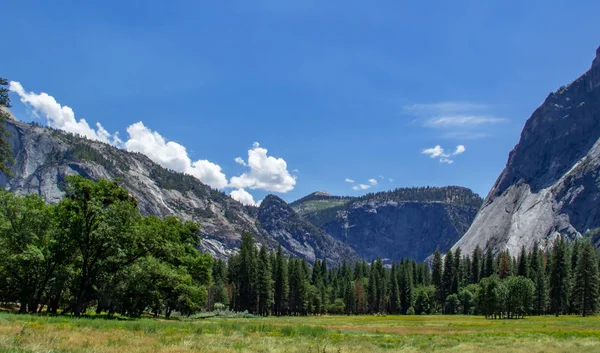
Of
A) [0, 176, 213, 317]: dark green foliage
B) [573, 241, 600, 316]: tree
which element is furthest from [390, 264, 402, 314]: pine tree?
[0, 176, 213, 317]: dark green foliage

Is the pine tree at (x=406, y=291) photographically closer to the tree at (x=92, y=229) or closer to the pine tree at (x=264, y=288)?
the pine tree at (x=264, y=288)

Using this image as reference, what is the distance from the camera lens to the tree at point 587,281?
8412 centimetres

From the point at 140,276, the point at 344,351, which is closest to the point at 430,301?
the point at 140,276

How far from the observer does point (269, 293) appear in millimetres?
98125

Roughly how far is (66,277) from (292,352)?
25.1 m

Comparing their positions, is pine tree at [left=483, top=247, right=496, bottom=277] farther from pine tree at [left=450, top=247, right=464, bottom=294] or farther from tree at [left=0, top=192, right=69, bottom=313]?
tree at [left=0, top=192, right=69, bottom=313]

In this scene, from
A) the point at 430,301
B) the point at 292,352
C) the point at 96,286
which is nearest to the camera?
the point at 292,352

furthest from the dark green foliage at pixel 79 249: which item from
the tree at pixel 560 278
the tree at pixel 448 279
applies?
the tree at pixel 448 279

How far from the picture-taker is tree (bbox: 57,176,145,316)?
36875 millimetres

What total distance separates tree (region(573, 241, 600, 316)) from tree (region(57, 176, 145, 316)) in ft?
275

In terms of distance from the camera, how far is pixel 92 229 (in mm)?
37438

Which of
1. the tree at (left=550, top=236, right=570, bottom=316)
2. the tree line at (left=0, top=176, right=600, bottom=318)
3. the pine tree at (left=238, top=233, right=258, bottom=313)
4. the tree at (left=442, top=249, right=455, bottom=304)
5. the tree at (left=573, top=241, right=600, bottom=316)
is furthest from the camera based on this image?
the tree at (left=442, top=249, right=455, bottom=304)

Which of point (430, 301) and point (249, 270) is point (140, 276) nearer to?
point (249, 270)

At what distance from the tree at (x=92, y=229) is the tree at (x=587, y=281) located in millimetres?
83760
